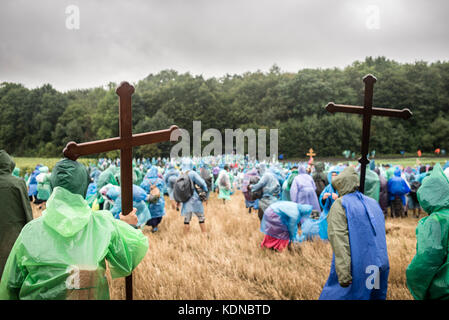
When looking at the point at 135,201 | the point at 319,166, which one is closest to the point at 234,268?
the point at 135,201

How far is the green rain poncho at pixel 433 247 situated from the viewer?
2.61 m

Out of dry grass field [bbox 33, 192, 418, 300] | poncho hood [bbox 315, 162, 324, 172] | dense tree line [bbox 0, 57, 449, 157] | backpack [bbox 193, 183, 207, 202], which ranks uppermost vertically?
dense tree line [bbox 0, 57, 449, 157]

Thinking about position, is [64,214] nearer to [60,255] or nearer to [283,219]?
[60,255]

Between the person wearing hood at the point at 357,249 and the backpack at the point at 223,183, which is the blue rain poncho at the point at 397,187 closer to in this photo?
the backpack at the point at 223,183

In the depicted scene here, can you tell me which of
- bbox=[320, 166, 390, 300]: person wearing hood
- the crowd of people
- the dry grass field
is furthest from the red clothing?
bbox=[320, 166, 390, 300]: person wearing hood

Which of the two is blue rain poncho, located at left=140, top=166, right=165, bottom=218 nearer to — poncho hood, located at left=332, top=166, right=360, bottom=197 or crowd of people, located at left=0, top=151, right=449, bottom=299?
crowd of people, located at left=0, top=151, right=449, bottom=299

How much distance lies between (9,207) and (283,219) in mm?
4277

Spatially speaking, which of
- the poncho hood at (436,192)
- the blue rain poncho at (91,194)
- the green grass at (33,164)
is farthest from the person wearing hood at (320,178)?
the green grass at (33,164)

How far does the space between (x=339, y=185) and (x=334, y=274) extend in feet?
3.04

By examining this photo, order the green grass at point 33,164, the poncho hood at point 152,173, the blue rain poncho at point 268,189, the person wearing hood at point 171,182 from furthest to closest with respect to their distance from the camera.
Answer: the green grass at point 33,164, the person wearing hood at point 171,182, the poncho hood at point 152,173, the blue rain poncho at point 268,189

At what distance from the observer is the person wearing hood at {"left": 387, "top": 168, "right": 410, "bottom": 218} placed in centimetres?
953

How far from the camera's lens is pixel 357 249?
2947 mm

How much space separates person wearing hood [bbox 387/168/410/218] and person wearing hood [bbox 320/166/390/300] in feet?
24.6

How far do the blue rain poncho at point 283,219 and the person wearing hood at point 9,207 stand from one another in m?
3.93
